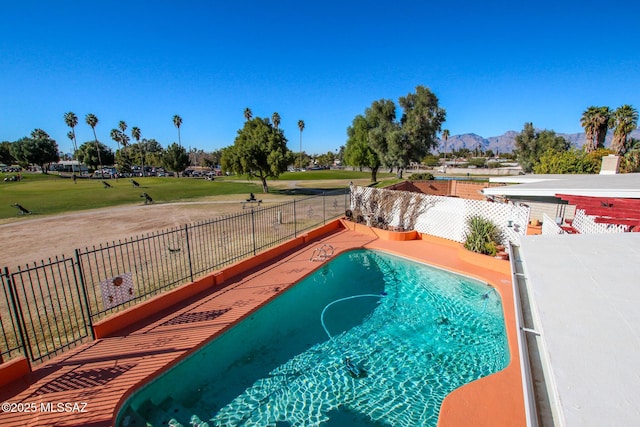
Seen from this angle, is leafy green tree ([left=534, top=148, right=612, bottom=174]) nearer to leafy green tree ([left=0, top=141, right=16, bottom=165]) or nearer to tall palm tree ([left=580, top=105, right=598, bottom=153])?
tall palm tree ([left=580, top=105, right=598, bottom=153])

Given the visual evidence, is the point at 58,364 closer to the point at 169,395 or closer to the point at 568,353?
the point at 169,395

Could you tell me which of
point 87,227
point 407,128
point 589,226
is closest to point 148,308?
point 589,226

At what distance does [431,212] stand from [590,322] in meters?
11.4

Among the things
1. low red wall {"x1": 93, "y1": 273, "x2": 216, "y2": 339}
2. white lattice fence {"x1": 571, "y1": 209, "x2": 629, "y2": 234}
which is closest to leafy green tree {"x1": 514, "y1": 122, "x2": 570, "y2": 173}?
white lattice fence {"x1": 571, "y1": 209, "x2": 629, "y2": 234}

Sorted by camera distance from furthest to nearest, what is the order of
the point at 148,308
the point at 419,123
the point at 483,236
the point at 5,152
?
the point at 5,152
the point at 419,123
the point at 483,236
the point at 148,308

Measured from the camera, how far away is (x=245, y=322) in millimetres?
7074

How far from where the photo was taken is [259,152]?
2905cm

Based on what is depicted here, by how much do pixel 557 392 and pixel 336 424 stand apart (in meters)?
4.20

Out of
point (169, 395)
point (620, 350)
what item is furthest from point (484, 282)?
point (169, 395)

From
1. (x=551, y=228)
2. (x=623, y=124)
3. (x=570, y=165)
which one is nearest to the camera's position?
(x=551, y=228)

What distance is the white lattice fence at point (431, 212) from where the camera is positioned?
34.9 feet

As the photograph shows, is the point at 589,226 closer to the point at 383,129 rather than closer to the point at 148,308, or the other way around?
the point at 148,308

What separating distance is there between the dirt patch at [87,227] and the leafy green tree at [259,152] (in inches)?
235

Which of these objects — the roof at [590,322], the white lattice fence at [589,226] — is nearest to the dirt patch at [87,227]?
the roof at [590,322]
